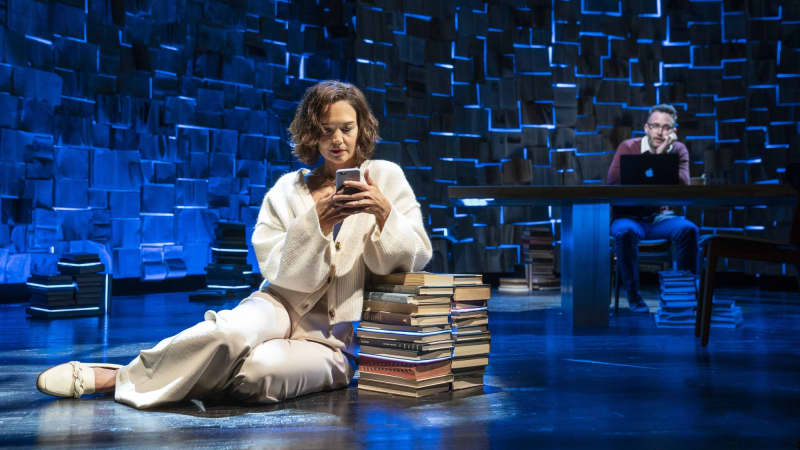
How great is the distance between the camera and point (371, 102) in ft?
21.9

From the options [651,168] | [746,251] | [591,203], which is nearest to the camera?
[746,251]

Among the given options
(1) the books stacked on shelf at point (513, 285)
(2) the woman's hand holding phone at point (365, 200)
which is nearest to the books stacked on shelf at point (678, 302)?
(2) the woman's hand holding phone at point (365, 200)

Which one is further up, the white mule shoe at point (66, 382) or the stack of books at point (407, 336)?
the stack of books at point (407, 336)

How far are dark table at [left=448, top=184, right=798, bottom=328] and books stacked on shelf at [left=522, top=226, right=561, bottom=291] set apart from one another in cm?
288

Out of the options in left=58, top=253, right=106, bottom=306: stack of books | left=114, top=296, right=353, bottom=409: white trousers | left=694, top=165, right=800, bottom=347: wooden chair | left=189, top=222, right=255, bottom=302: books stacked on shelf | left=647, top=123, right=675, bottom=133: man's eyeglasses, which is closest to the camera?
left=114, top=296, right=353, bottom=409: white trousers

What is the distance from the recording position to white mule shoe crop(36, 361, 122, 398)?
2.24m

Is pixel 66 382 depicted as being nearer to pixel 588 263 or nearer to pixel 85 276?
pixel 85 276

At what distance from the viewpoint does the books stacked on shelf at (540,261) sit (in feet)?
23.8

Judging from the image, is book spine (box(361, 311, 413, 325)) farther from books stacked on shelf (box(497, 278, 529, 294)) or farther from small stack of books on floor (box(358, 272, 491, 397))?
books stacked on shelf (box(497, 278, 529, 294))

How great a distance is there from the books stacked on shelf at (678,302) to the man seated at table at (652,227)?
60 centimetres

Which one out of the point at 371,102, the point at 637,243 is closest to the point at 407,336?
the point at 637,243

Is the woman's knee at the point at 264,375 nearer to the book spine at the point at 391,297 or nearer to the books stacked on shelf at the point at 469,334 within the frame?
the book spine at the point at 391,297

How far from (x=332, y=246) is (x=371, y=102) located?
4.46m

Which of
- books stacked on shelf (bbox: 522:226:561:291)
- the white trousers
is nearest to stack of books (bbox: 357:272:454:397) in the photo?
the white trousers
